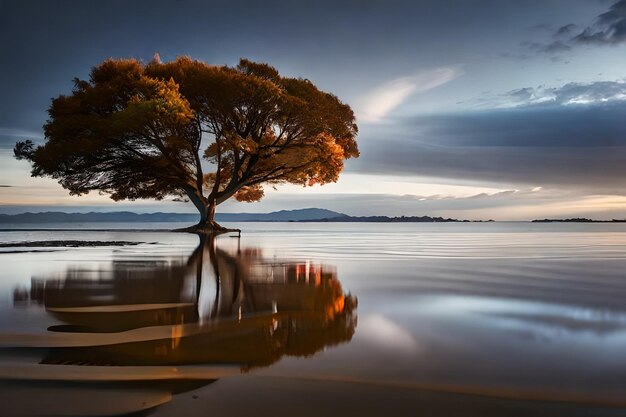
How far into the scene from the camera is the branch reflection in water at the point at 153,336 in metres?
2.51

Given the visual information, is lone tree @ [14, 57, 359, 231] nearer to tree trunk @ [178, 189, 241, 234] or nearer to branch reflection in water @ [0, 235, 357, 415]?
tree trunk @ [178, 189, 241, 234]

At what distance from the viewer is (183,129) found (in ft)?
97.8

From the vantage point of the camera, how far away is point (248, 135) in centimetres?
3095

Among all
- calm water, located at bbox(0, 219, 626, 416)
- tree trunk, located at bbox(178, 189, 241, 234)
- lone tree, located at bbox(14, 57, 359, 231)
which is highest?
lone tree, located at bbox(14, 57, 359, 231)

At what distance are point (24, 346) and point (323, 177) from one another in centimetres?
2866

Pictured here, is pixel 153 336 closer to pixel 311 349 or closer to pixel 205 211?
pixel 311 349

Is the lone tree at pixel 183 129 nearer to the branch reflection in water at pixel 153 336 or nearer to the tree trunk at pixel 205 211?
the tree trunk at pixel 205 211

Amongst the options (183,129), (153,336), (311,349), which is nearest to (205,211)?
(183,129)

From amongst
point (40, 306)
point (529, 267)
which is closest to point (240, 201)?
point (529, 267)

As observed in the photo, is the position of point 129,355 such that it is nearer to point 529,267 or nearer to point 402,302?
point 402,302

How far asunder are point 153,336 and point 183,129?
27.5 m

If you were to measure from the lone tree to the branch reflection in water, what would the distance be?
2028 cm

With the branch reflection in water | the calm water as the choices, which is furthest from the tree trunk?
the calm water

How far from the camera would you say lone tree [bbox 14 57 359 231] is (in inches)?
1048
